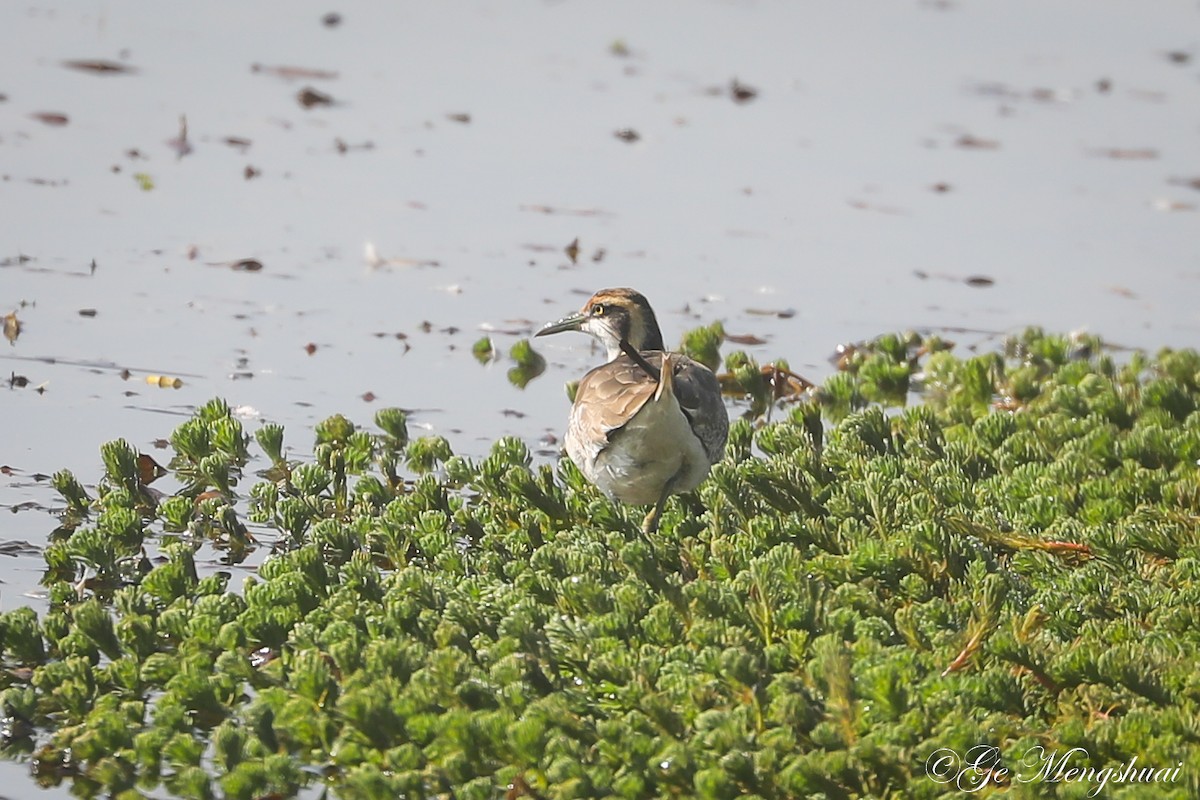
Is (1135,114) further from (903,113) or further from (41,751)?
(41,751)

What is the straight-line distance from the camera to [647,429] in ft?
21.3

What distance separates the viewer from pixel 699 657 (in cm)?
539

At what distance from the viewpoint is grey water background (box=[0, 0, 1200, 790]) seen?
891 cm

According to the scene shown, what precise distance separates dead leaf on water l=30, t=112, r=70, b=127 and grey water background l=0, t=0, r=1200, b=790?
4cm

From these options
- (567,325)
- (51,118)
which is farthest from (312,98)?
(567,325)

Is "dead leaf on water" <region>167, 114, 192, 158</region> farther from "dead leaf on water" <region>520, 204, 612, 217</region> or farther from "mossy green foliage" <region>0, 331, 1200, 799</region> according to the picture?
"mossy green foliage" <region>0, 331, 1200, 799</region>

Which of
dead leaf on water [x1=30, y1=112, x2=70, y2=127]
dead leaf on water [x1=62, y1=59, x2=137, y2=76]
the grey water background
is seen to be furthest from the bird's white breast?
dead leaf on water [x1=62, y1=59, x2=137, y2=76]

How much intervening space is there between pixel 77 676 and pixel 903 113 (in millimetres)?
10901

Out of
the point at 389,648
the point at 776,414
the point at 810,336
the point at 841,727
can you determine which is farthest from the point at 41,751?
the point at 810,336

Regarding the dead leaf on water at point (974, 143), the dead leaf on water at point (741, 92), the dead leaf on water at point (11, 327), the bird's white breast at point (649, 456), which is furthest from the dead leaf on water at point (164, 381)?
the dead leaf on water at point (974, 143)

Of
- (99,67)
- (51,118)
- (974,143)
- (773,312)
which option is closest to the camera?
(773,312)

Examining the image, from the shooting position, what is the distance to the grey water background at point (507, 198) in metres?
8.91

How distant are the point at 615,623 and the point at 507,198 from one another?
21.7ft

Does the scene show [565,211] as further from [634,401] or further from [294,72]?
[634,401]
